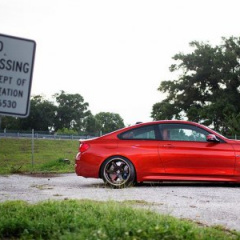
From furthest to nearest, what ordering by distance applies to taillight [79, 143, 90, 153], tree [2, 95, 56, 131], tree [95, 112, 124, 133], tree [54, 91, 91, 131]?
tree [95, 112, 124, 133]
tree [54, 91, 91, 131]
tree [2, 95, 56, 131]
taillight [79, 143, 90, 153]

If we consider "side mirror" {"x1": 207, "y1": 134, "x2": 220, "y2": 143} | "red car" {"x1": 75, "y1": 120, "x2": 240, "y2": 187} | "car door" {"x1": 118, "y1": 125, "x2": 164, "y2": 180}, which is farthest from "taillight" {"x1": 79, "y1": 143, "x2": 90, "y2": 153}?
"side mirror" {"x1": 207, "y1": 134, "x2": 220, "y2": 143}

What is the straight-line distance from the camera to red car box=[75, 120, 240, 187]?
9.78 meters

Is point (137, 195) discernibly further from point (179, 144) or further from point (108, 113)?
point (108, 113)

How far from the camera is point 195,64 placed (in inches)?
2260

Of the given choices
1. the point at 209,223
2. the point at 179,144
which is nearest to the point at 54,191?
the point at 179,144

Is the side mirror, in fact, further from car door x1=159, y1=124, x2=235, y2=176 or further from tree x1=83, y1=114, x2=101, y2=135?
tree x1=83, y1=114, x2=101, y2=135

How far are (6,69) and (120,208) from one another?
2103 millimetres

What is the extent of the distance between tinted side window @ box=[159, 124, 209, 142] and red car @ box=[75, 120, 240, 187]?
12cm

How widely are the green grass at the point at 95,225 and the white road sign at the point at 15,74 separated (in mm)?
1179

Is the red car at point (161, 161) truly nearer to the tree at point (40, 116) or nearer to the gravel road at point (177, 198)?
the gravel road at point (177, 198)

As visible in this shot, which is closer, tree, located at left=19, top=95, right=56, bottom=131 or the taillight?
the taillight

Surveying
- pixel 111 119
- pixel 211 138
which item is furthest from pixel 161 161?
pixel 111 119

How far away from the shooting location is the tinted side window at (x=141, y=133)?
10.1 meters

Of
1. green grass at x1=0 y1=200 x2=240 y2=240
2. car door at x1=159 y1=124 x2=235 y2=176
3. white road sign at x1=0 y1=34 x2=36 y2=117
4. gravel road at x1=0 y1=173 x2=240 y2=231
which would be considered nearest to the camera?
green grass at x1=0 y1=200 x2=240 y2=240
